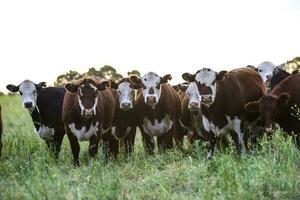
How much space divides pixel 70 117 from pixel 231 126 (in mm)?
3441

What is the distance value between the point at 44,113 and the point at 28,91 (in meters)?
0.67

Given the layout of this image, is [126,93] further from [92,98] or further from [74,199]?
[74,199]

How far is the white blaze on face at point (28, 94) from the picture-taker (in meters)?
12.7

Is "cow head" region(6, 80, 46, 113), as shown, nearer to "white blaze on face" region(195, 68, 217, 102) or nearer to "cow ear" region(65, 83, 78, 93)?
"cow ear" region(65, 83, 78, 93)

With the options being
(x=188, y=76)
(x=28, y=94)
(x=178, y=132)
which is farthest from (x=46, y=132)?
(x=188, y=76)

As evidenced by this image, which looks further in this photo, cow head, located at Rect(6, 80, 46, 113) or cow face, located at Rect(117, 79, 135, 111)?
cow head, located at Rect(6, 80, 46, 113)

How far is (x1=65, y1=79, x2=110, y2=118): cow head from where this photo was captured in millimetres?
10948

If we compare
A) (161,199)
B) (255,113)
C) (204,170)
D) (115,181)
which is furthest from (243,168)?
(255,113)

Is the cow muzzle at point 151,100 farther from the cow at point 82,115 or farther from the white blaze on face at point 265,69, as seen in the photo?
the white blaze on face at point 265,69

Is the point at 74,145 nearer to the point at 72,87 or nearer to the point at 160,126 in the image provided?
the point at 72,87

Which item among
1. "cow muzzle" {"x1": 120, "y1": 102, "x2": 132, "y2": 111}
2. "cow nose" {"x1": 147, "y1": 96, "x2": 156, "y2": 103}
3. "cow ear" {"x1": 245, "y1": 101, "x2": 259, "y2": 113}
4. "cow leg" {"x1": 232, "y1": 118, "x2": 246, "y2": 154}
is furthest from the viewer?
"cow muzzle" {"x1": 120, "y1": 102, "x2": 132, "y2": 111}

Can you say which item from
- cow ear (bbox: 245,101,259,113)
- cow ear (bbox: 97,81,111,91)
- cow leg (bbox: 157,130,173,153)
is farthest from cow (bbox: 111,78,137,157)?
cow ear (bbox: 245,101,259,113)

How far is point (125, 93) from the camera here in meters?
12.9

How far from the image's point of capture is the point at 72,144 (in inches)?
452
